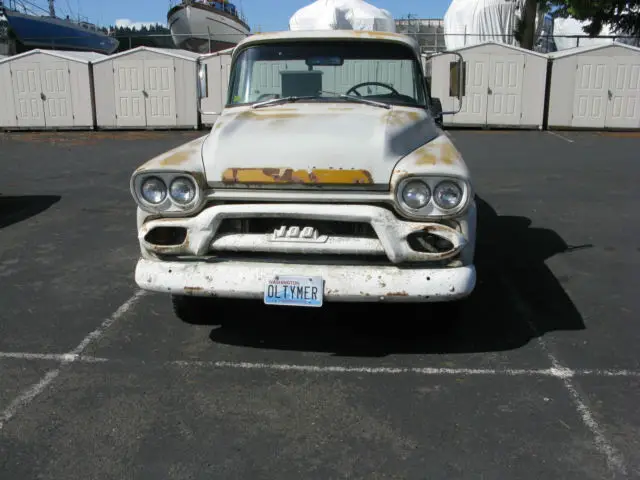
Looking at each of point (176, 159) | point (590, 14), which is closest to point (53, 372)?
point (176, 159)

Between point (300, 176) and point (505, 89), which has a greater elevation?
point (300, 176)

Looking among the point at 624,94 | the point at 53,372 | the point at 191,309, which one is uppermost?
the point at 624,94

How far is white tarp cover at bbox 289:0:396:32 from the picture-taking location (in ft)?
125

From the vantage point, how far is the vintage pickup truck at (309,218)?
374 cm

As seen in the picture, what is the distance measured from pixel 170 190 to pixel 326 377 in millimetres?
1464

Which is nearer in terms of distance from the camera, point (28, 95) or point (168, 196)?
point (168, 196)

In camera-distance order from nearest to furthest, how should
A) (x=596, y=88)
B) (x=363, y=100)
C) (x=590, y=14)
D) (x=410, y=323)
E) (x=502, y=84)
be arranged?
(x=410, y=323) < (x=363, y=100) < (x=596, y=88) < (x=502, y=84) < (x=590, y=14)

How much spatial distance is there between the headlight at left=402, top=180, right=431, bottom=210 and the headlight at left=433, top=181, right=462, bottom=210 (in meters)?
0.06

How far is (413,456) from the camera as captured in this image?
9.93ft

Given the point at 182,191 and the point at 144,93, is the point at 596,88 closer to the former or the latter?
the point at 144,93

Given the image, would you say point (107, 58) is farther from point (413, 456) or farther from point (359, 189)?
point (413, 456)

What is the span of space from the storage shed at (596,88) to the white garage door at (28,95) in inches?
581

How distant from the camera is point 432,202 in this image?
12.4ft

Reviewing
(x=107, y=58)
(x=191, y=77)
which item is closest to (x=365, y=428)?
(x=191, y=77)
